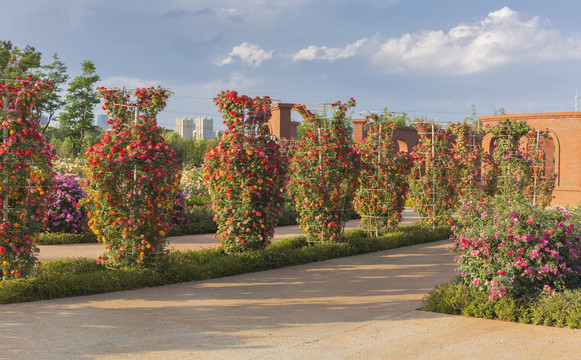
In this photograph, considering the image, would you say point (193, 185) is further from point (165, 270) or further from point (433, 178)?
point (165, 270)

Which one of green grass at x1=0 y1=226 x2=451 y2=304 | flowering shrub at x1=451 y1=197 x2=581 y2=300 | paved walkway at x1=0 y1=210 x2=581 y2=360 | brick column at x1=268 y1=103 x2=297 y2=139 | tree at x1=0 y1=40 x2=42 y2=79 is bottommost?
paved walkway at x1=0 y1=210 x2=581 y2=360

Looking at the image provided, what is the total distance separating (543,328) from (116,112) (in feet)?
18.9

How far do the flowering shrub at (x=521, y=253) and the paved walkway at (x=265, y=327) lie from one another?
0.56 m

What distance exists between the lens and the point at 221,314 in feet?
17.4

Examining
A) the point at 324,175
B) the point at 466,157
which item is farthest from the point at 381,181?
the point at 466,157

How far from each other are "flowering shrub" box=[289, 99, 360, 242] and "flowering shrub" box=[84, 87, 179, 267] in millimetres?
3033

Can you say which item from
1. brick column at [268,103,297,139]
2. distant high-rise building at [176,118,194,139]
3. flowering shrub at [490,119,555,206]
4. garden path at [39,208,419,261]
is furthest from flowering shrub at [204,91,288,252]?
distant high-rise building at [176,118,194,139]

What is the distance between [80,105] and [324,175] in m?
32.9

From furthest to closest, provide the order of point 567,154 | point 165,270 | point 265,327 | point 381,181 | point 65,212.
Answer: point 567,154
point 381,181
point 65,212
point 165,270
point 265,327

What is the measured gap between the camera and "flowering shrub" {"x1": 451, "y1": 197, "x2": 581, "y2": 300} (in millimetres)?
5336

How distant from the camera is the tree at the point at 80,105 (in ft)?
123

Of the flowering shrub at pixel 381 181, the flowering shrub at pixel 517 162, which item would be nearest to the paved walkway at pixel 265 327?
the flowering shrub at pixel 381 181

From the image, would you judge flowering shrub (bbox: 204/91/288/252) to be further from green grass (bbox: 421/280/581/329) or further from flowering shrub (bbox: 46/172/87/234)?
flowering shrub (bbox: 46/172/87/234)

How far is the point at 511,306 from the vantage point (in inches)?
205
